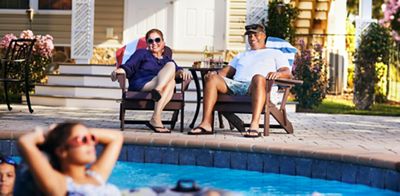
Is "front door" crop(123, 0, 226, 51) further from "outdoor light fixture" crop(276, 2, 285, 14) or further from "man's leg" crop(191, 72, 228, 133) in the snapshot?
"man's leg" crop(191, 72, 228, 133)

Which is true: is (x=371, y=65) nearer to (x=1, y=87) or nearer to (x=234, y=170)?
(x=1, y=87)

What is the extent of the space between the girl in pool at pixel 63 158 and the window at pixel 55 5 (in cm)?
1216

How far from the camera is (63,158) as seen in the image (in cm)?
321

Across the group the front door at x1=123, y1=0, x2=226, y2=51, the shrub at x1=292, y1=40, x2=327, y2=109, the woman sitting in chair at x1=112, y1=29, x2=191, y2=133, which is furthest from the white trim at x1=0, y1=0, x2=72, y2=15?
the woman sitting in chair at x1=112, y1=29, x2=191, y2=133

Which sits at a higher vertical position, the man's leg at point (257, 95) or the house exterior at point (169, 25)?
the house exterior at point (169, 25)

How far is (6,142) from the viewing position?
708cm

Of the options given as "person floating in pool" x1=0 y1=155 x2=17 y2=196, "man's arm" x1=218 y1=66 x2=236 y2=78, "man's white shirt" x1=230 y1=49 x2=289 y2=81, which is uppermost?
"man's white shirt" x1=230 y1=49 x2=289 y2=81

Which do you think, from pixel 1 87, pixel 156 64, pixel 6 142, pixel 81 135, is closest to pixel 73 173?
pixel 81 135

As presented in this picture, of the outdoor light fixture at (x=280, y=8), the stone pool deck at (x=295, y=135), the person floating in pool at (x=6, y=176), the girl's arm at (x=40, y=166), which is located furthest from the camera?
the outdoor light fixture at (x=280, y=8)

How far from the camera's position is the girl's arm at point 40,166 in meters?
3.13

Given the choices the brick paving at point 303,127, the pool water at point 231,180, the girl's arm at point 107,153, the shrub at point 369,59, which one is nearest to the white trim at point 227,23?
the shrub at point 369,59

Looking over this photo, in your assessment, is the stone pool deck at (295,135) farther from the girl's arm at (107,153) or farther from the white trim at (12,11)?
the white trim at (12,11)

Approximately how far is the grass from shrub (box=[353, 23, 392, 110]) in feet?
0.75

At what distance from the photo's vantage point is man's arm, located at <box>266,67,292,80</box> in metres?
7.56
